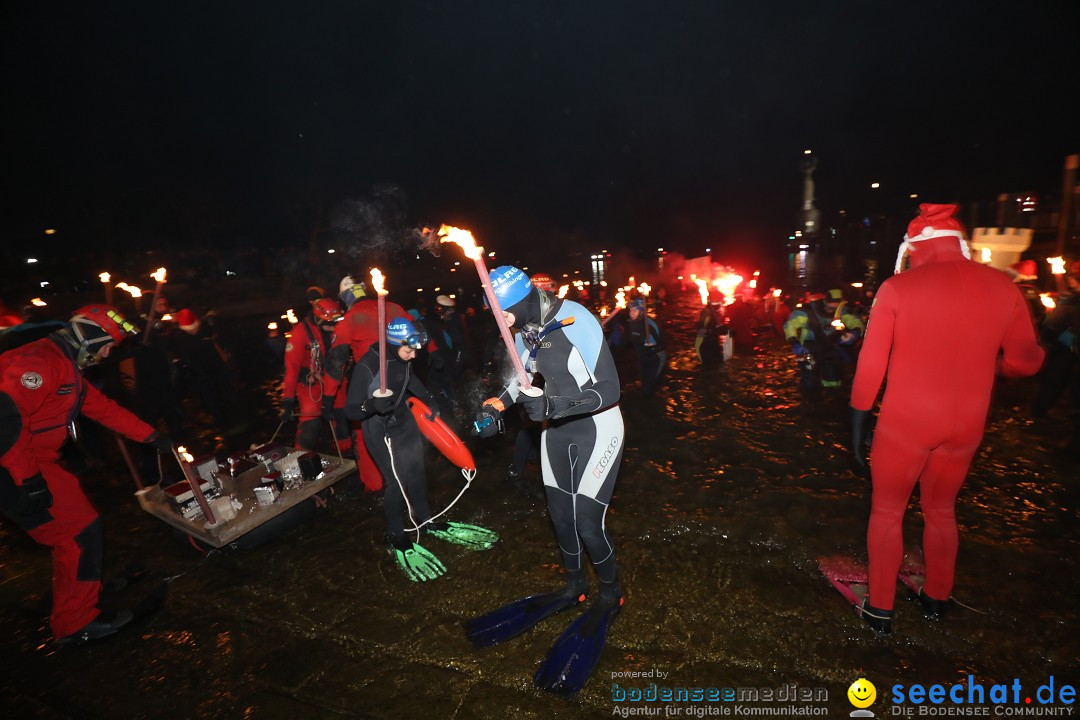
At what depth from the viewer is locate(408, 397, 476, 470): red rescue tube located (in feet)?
13.9

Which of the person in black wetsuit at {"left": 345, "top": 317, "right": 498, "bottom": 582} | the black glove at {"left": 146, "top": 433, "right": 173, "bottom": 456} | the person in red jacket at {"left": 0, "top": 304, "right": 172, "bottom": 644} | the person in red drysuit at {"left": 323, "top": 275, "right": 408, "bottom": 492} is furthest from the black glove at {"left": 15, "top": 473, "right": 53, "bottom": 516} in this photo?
the person in red drysuit at {"left": 323, "top": 275, "right": 408, "bottom": 492}

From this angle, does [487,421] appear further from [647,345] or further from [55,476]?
[647,345]

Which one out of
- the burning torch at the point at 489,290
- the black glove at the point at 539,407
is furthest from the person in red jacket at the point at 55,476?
the black glove at the point at 539,407

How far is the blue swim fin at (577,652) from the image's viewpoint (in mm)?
3150

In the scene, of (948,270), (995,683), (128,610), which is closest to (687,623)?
(995,683)

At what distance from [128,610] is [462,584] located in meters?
2.95

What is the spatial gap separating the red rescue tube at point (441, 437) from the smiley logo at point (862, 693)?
2.97 meters

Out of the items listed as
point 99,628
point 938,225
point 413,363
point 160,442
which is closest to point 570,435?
point 938,225

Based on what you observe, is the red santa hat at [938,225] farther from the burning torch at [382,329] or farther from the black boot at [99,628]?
the black boot at [99,628]

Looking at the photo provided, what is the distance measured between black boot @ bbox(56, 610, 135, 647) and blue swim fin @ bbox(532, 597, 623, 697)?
367 centimetres

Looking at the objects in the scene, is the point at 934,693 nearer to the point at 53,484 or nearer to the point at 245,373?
the point at 53,484

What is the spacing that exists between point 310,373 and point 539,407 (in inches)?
188

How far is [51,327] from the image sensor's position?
417 cm

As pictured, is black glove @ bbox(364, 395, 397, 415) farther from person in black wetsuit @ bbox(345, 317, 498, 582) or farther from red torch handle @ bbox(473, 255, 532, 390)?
red torch handle @ bbox(473, 255, 532, 390)
